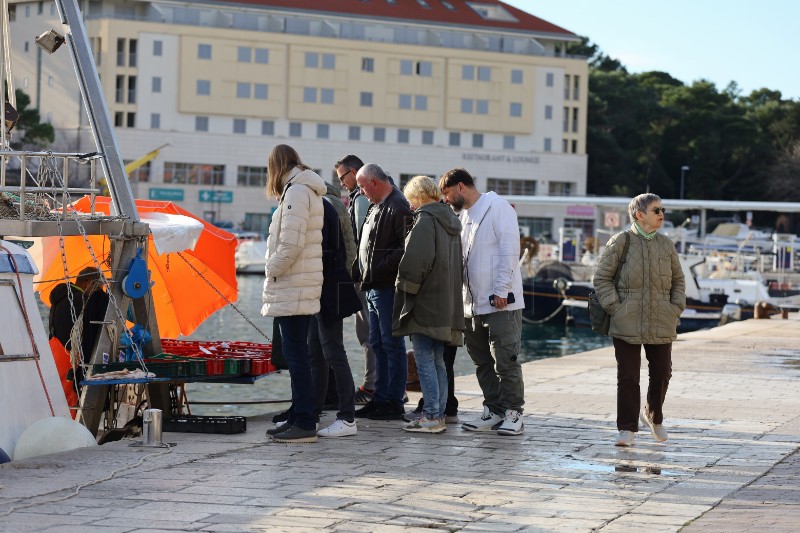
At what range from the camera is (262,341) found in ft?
114

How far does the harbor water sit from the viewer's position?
1916 cm

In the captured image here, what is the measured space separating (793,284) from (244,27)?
5819 cm

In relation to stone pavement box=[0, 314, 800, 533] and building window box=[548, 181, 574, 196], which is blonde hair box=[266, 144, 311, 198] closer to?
stone pavement box=[0, 314, 800, 533]

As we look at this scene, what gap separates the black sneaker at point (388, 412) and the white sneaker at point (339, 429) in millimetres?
910

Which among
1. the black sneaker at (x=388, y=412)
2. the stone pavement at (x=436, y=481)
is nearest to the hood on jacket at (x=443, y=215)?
the stone pavement at (x=436, y=481)

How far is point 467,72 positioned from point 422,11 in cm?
632

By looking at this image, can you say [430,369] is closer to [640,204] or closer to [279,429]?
[279,429]

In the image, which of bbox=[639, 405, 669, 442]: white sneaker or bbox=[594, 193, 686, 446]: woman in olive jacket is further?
bbox=[639, 405, 669, 442]: white sneaker

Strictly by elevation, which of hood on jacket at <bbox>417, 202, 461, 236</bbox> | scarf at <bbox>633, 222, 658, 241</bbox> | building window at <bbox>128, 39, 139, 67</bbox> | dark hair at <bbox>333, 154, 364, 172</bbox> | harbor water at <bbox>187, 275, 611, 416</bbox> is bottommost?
harbor water at <bbox>187, 275, 611, 416</bbox>

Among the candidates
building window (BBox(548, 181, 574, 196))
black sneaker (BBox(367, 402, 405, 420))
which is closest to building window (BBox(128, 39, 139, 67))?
building window (BBox(548, 181, 574, 196))

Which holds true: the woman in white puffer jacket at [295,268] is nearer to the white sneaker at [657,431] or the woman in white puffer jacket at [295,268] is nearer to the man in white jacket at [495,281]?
the man in white jacket at [495,281]

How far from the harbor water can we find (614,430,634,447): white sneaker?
15.3 feet

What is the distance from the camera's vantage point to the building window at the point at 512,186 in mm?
111894

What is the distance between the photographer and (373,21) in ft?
355
